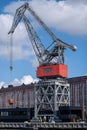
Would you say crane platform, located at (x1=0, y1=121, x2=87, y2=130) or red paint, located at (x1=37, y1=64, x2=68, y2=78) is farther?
red paint, located at (x1=37, y1=64, x2=68, y2=78)

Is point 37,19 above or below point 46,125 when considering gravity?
above

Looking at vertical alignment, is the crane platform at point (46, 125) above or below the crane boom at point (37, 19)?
below

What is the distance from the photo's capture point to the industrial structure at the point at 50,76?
131m

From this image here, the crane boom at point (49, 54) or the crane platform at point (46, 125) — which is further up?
the crane boom at point (49, 54)

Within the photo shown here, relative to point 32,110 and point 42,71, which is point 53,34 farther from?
point 32,110

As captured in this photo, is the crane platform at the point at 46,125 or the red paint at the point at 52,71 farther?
the red paint at the point at 52,71

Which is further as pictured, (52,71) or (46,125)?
(52,71)

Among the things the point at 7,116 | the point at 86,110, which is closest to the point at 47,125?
the point at 7,116

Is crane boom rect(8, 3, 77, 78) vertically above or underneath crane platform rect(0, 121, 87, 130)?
above

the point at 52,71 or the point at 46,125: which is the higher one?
the point at 52,71

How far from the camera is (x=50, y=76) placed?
132250 millimetres

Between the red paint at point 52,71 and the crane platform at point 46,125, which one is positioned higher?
A: the red paint at point 52,71

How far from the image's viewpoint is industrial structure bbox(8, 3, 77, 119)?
13062 cm

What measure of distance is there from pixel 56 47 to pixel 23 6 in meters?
21.7
